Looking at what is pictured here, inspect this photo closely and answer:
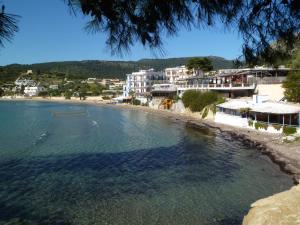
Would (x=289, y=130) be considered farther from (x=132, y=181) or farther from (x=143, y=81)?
(x=143, y=81)

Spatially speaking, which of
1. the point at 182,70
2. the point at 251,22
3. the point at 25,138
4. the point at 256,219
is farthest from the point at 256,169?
the point at 182,70

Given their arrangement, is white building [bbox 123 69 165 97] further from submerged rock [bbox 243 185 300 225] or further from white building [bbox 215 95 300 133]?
submerged rock [bbox 243 185 300 225]

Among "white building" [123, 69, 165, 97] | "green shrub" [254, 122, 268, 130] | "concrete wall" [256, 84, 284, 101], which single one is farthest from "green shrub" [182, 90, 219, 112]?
"white building" [123, 69, 165, 97]

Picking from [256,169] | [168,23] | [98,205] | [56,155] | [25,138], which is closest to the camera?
[168,23]

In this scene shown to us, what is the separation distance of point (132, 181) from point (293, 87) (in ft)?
108

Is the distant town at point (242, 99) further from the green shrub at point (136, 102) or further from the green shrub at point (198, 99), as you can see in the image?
the green shrub at point (198, 99)

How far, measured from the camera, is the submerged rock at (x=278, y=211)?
8.58 m

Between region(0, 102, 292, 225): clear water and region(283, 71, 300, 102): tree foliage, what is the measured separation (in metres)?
12.9

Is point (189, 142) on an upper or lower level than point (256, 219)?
lower

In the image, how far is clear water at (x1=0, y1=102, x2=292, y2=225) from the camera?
67.6 ft

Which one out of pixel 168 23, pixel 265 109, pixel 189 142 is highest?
pixel 168 23

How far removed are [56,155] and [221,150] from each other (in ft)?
52.2

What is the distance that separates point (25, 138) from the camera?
5100 cm

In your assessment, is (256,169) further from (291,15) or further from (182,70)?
(182,70)
